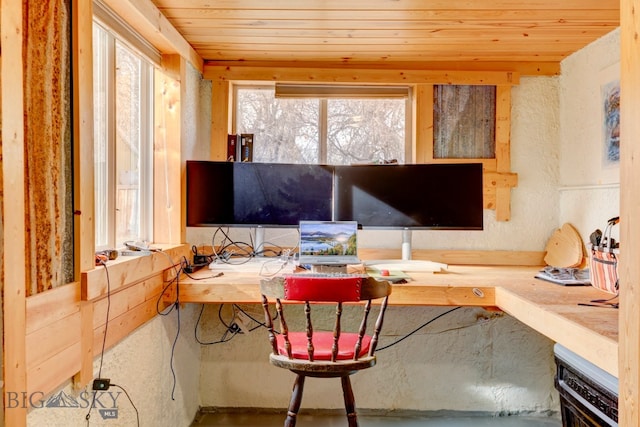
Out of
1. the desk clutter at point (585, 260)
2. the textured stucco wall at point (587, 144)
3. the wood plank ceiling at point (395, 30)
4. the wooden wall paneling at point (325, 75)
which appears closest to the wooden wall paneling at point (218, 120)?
the wooden wall paneling at point (325, 75)

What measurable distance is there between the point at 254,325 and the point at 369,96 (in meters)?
1.53

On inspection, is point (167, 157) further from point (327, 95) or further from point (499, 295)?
point (499, 295)

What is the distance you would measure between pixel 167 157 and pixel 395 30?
1.29 meters

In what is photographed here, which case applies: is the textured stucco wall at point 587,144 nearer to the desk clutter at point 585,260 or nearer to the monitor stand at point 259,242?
the desk clutter at point 585,260

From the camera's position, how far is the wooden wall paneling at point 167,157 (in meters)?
2.24

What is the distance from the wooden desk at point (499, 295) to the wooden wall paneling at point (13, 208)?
99 centimetres

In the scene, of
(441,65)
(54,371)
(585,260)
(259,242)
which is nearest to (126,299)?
(54,371)

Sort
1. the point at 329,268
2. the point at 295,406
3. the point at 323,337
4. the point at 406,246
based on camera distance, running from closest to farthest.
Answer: the point at 295,406 → the point at 323,337 → the point at 329,268 → the point at 406,246

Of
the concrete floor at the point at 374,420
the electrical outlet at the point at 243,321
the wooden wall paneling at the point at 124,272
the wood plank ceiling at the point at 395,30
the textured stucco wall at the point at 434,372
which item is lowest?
the concrete floor at the point at 374,420

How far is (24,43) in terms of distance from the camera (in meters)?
1.09

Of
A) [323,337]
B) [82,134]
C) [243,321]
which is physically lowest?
[243,321]

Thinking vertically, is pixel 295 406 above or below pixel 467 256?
below

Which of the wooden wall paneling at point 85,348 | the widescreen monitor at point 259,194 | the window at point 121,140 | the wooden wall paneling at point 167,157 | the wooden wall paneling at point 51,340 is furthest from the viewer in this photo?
the widescreen monitor at point 259,194

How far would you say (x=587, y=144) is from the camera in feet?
7.82
